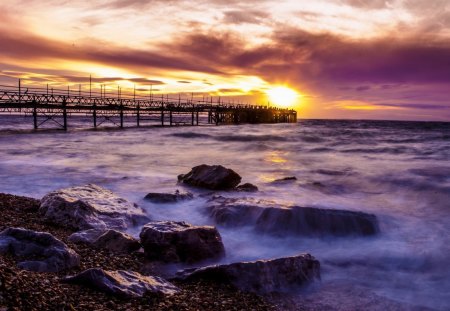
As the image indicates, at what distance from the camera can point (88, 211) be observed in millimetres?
7227

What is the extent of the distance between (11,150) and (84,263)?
18724 millimetres

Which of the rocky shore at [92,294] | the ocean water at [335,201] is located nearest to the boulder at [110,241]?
the rocky shore at [92,294]

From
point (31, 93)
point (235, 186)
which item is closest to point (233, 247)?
point (235, 186)

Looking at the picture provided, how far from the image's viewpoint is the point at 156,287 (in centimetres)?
451

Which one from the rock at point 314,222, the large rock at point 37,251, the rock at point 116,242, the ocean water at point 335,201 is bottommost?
the ocean water at point 335,201

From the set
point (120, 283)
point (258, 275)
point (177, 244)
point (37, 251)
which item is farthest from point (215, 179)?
point (120, 283)

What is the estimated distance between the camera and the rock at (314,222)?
7.84 m

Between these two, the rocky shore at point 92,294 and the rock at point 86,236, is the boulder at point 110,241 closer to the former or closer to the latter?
the rock at point 86,236

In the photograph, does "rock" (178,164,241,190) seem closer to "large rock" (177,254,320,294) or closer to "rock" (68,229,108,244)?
"rock" (68,229,108,244)

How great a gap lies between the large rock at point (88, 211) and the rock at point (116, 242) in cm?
87

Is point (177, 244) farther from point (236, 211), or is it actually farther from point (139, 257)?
point (236, 211)

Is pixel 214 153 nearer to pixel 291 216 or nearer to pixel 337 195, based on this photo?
pixel 337 195

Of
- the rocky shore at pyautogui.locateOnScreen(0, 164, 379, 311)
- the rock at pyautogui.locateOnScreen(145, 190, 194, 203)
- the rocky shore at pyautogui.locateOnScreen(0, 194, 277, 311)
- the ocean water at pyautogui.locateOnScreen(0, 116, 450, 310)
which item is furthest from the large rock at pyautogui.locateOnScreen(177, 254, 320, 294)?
the rock at pyautogui.locateOnScreen(145, 190, 194, 203)

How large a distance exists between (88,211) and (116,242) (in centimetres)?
150
